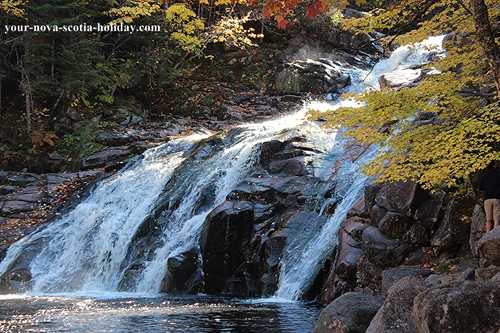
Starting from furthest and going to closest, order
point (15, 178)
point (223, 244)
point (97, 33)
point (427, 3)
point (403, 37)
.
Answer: point (97, 33)
point (15, 178)
point (223, 244)
point (403, 37)
point (427, 3)

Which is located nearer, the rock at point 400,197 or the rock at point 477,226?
the rock at point 477,226

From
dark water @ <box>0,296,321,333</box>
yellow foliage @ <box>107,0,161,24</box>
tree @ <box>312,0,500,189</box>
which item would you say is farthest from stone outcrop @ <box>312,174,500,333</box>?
yellow foliage @ <box>107,0,161,24</box>

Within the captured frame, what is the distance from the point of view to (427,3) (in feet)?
17.6

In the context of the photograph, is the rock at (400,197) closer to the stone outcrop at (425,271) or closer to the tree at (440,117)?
the stone outcrop at (425,271)

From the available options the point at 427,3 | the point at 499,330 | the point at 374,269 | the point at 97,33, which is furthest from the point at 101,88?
the point at 499,330

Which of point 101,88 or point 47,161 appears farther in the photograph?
point 101,88

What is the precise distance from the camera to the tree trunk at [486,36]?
15.8 feet

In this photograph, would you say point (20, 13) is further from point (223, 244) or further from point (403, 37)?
point (403, 37)

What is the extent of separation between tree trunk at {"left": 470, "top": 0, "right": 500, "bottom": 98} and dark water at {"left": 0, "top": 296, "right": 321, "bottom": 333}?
14.3 ft

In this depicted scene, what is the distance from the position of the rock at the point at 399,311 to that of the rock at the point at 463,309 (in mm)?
526

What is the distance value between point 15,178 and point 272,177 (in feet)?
36.3

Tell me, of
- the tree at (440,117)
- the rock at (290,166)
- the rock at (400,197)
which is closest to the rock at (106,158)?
the rock at (290,166)

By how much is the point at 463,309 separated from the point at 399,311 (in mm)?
1011

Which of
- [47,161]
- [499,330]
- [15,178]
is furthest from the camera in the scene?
[47,161]
